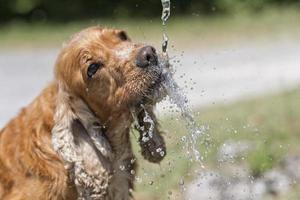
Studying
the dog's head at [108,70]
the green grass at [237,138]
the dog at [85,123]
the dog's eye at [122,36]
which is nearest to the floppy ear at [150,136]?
the dog at [85,123]

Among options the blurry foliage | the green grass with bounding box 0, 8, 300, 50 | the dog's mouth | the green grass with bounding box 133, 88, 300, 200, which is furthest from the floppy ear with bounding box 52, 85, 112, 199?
the blurry foliage

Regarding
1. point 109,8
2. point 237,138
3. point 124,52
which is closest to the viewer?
point 124,52

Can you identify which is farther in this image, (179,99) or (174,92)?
(179,99)

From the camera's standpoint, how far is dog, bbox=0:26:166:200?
5859 mm

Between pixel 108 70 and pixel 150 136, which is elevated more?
pixel 108 70

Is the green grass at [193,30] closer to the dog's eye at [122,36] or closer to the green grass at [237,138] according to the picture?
the green grass at [237,138]

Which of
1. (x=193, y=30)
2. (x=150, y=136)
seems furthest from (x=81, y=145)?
(x=193, y=30)

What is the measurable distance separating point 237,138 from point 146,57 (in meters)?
3.60

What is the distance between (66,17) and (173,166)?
14.6 meters

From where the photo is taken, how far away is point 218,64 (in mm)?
16656

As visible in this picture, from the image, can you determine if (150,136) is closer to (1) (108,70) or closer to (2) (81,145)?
(2) (81,145)

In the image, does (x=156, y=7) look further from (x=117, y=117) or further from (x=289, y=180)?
(x=117, y=117)

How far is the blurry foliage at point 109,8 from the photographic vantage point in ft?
68.9

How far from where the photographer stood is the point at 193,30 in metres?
19.8
